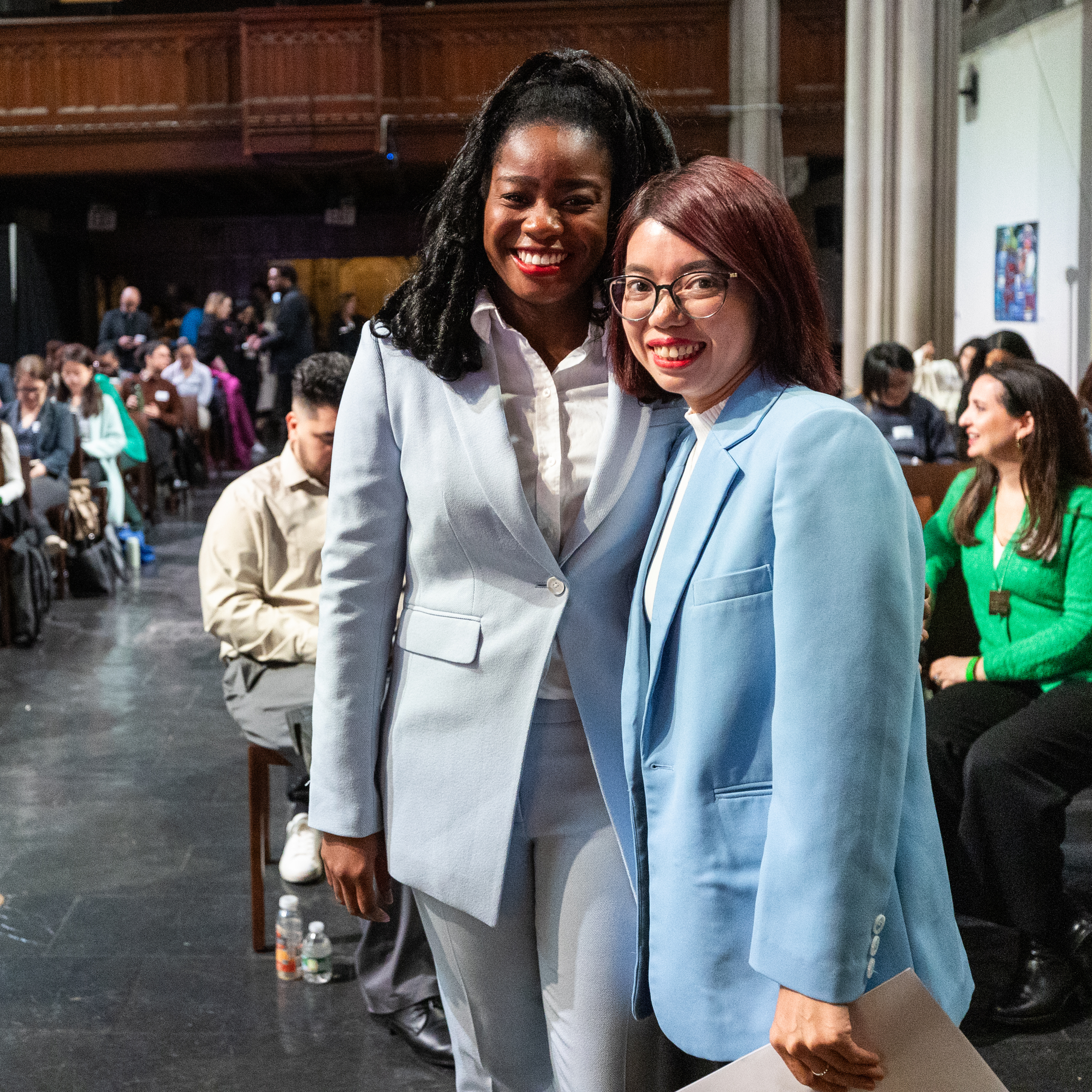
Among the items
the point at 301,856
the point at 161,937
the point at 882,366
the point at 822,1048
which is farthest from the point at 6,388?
the point at 822,1048

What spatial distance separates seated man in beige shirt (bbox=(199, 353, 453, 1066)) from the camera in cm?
318

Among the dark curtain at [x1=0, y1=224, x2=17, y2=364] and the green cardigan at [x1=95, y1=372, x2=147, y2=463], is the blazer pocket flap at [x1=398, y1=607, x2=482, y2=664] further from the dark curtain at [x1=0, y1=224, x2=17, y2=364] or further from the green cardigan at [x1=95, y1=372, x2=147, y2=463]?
the dark curtain at [x1=0, y1=224, x2=17, y2=364]

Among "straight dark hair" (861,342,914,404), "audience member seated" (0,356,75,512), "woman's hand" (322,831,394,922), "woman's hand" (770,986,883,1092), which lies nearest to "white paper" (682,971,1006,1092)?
"woman's hand" (770,986,883,1092)

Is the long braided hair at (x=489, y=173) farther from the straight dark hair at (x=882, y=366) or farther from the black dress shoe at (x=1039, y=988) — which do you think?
the straight dark hair at (x=882, y=366)

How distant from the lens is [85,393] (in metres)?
8.09

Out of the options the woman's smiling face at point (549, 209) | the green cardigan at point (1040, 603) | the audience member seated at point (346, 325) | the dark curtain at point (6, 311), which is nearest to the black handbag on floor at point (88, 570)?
the green cardigan at point (1040, 603)

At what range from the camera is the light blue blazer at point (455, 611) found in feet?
4.52

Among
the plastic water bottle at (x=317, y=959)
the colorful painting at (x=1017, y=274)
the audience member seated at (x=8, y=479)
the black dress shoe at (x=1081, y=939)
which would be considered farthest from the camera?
the colorful painting at (x=1017, y=274)

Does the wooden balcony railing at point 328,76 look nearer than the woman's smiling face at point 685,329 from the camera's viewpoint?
No

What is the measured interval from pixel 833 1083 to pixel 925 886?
20 centimetres

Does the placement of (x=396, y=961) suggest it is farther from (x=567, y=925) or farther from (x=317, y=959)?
(x=567, y=925)

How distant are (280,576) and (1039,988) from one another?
6.72 ft

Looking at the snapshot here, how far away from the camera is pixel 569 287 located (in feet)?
4.65

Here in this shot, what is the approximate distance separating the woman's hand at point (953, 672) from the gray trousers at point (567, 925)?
1918 mm
